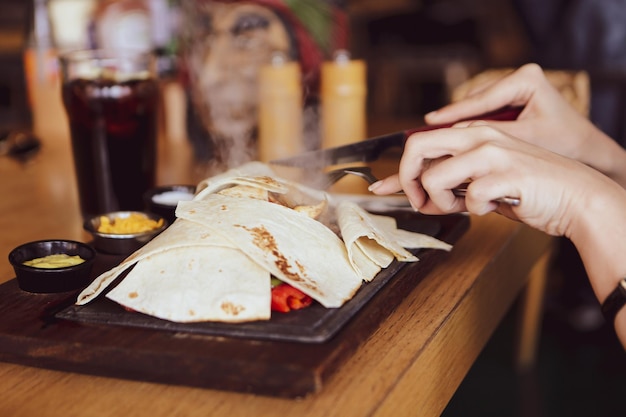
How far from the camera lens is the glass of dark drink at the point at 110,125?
157cm

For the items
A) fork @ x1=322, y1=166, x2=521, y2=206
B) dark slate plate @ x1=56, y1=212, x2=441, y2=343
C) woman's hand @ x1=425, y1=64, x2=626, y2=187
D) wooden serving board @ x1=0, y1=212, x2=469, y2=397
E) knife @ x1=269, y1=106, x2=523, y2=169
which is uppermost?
woman's hand @ x1=425, y1=64, x2=626, y2=187

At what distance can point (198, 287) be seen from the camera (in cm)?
92

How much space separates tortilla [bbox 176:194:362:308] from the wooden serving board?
0.06 metres

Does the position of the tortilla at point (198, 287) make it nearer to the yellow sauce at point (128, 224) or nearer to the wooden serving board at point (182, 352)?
the wooden serving board at point (182, 352)

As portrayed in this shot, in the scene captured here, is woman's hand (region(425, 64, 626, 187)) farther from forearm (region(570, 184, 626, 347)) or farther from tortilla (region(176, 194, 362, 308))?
tortilla (region(176, 194, 362, 308))

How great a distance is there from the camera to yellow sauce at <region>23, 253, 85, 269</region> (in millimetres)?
1076

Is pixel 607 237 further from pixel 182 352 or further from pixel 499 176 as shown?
pixel 182 352

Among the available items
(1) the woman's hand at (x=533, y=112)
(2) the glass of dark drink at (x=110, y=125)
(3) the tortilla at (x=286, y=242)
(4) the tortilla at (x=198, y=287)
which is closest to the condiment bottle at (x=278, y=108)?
(2) the glass of dark drink at (x=110, y=125)

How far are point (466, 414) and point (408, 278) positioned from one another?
5.19 ft

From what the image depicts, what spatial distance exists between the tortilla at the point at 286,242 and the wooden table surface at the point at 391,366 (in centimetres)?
10

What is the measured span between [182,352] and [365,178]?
0.55 metres

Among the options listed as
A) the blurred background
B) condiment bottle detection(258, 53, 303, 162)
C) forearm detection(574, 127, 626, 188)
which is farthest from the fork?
the blurred background

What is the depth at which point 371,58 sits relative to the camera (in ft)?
23.6

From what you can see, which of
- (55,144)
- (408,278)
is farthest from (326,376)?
(55,144)
